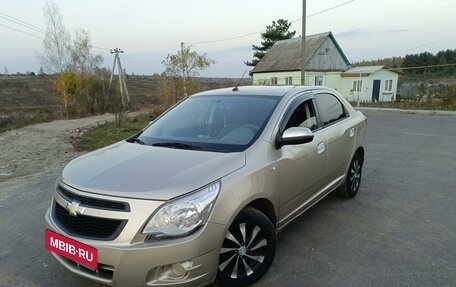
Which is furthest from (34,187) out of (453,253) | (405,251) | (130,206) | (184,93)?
(184,93)

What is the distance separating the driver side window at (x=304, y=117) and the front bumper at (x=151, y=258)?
1.50 metres

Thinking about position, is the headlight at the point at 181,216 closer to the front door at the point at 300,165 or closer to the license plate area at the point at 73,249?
the license plate area at the point at 73,249

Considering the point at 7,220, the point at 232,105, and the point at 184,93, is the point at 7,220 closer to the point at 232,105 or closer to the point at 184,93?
the point at 232,105

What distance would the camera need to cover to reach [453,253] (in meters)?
3.23

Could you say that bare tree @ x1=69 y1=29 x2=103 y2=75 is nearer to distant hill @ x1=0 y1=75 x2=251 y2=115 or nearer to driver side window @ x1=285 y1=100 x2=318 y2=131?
distant hill @ x1=0 y1=75 x2=251 y2=115

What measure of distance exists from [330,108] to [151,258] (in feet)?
9.82

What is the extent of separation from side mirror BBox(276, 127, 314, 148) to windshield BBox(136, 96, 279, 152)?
0.68 feet

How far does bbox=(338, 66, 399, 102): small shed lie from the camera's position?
2942cm

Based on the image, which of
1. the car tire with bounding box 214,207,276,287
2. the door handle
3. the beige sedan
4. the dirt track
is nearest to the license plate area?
the beige sedan

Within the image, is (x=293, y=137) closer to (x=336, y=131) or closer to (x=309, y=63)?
(x=336, y=131)

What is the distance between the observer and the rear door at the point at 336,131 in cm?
395

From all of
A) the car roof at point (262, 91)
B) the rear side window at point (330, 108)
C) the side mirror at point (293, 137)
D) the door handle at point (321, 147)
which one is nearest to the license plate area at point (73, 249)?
the side mirror at point (293, 137)

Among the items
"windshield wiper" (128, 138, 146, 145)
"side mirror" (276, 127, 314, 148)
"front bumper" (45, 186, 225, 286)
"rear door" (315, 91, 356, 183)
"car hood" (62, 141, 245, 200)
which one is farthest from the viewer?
"rear door" (315, 91, 356, 183)

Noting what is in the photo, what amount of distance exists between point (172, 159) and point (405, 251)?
7.95 ft
